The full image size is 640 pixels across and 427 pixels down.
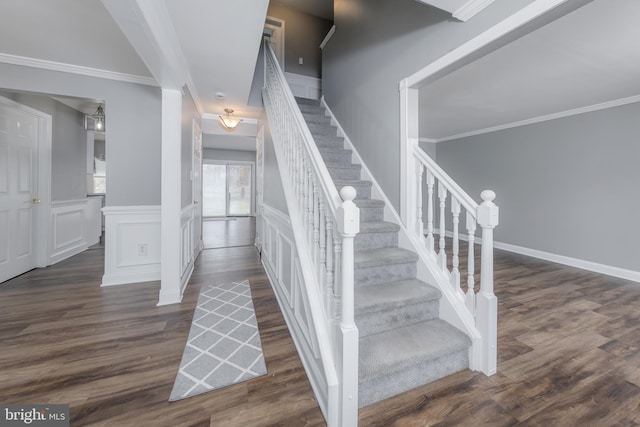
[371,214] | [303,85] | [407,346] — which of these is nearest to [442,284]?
[407,346]

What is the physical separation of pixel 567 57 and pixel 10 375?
4792 mm

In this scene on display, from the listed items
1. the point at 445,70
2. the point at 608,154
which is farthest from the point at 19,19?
the point at 608,154

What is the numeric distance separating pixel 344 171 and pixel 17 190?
13.0 ft

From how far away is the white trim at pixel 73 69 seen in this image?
2.61 m

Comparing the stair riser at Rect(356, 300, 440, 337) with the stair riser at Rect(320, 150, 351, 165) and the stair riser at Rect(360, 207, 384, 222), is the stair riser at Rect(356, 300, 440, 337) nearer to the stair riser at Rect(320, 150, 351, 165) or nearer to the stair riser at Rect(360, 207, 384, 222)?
the stair riser at Rect(360, 207, 384, 222)

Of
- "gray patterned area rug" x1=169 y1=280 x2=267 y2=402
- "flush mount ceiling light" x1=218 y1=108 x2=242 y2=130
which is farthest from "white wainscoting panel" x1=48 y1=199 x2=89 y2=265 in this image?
"gray patterned area rug" x1=169 y1=280 x2=267 y2=402

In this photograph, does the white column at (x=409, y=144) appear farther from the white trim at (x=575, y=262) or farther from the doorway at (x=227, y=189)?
the doorway at (x=227, y=189)

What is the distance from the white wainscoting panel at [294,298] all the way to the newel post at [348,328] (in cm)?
10

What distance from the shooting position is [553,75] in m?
2.66

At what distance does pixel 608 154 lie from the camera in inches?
136

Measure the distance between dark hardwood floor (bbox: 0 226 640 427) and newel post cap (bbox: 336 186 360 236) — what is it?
966 mm

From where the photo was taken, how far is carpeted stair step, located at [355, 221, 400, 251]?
2195 millimetres

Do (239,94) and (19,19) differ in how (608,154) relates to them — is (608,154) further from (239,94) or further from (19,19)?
(19,19)

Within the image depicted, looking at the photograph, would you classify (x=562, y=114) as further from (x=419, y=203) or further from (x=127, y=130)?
(x=127, y=130)
